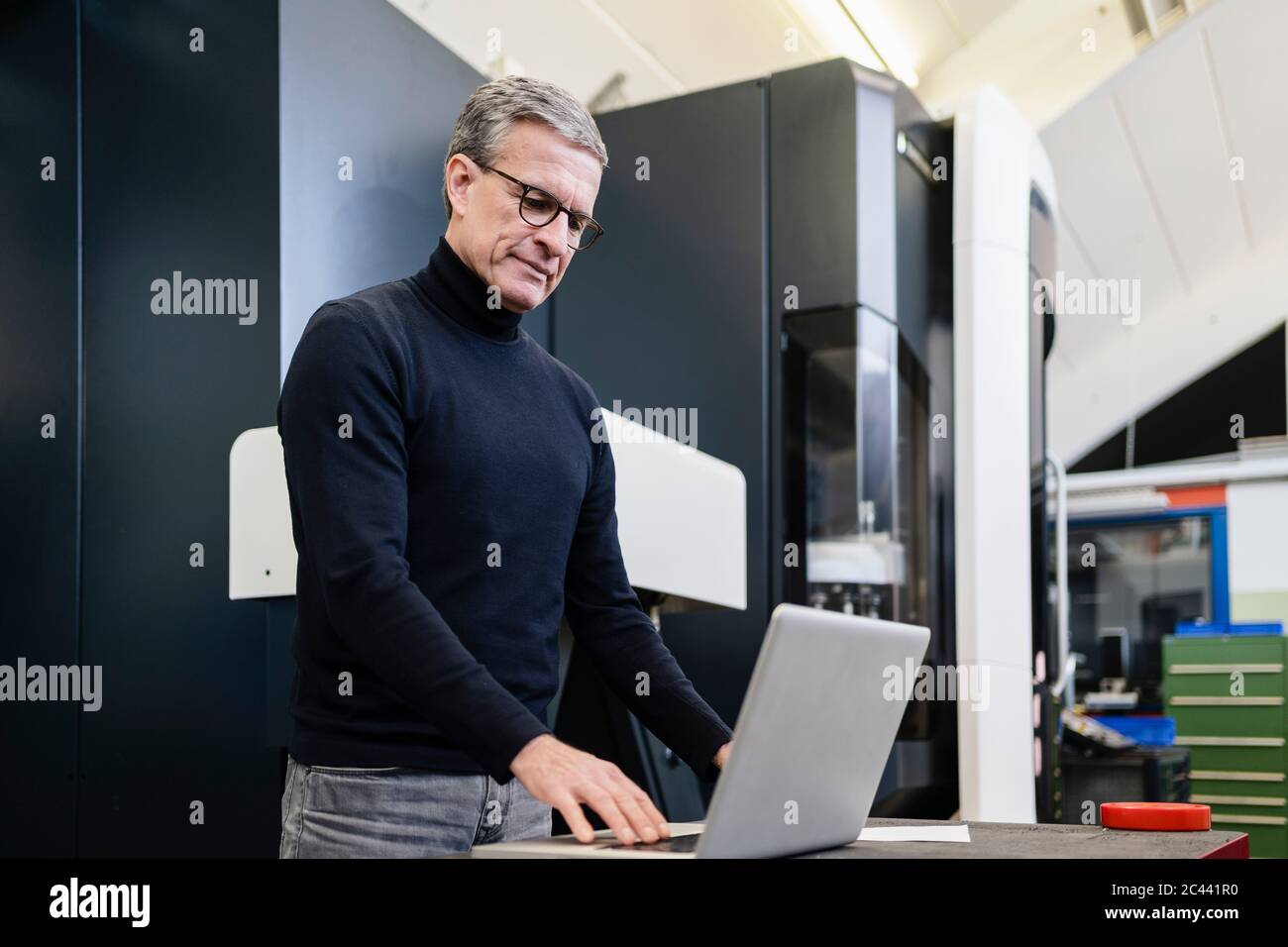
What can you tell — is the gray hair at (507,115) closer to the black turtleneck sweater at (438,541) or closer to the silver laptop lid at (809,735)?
the black turtleneck sweater at (438,541)

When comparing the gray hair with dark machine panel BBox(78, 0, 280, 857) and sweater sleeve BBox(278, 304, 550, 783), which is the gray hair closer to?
sweater sleeve BBox(278, 304, 550, 783)

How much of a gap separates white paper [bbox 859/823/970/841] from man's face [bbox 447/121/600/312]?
597mm

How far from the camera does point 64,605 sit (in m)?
2.00

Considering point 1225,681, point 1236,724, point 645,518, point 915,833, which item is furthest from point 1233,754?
point 915,833

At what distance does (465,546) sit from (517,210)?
33 cm

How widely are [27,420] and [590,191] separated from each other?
119 centimetres

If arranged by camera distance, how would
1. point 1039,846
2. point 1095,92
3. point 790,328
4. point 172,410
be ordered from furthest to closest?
point 1095,92
point 790,328
point 172,410
point 1039,846

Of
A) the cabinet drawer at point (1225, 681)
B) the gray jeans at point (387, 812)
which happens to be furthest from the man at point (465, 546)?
the cabinet drawer at point (1225, 681)

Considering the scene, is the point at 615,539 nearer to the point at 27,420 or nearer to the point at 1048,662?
the point at 27,420

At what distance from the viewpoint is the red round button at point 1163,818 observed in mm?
1152

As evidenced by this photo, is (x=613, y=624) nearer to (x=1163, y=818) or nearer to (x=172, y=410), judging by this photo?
(x=1163, y=818)

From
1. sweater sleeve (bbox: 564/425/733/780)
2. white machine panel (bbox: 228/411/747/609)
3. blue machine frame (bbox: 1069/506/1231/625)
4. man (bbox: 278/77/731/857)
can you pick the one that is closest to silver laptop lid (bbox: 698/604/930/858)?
man (bbox: 278/77/731/857)

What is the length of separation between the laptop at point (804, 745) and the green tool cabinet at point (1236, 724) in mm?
4432

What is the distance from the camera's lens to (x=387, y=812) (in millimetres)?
1116
